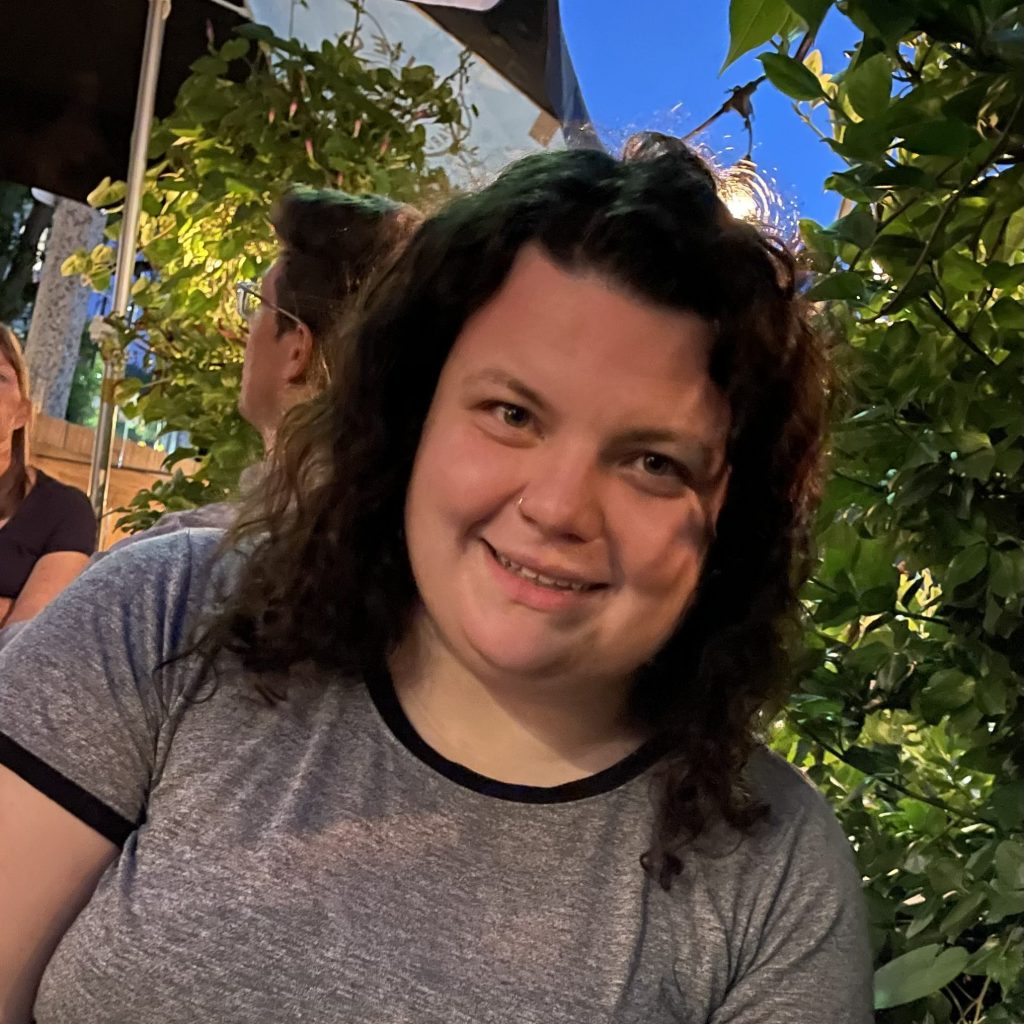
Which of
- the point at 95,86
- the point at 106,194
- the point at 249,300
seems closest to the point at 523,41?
the point at 249,300

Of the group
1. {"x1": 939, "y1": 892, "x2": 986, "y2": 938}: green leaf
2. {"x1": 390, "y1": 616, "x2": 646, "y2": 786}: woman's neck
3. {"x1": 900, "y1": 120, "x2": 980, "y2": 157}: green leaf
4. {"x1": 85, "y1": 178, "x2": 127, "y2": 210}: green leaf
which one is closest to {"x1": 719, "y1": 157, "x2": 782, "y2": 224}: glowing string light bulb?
{"x1": 900, "y1": 120, "x2": 980, "y2": 157}: green leaf

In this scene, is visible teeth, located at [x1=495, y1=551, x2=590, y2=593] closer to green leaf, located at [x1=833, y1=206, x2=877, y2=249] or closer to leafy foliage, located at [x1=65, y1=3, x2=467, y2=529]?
green leaf, located at [x1=833, y1=206, x2=877, y2=249]

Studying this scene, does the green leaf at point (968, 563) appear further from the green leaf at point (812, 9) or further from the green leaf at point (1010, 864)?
the green leaf at point (812, 9)

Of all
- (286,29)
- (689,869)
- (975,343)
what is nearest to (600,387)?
(975,343)

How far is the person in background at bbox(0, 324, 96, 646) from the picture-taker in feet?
7.15

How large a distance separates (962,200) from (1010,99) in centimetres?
9

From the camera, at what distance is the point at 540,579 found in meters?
0.76

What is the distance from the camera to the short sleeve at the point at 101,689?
77 centimetres

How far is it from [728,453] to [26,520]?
1845 millimetres

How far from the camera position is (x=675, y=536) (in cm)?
78

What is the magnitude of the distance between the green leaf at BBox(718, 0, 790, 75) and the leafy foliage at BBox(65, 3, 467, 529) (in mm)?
1122

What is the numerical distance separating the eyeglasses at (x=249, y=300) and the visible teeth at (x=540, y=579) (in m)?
0.92

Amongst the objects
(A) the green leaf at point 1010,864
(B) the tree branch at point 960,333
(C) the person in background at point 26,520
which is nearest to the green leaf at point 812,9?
(B) the tree branch at point 960,333

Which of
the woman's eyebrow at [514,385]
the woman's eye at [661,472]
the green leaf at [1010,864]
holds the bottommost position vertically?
the green leaf at [1010,864]
